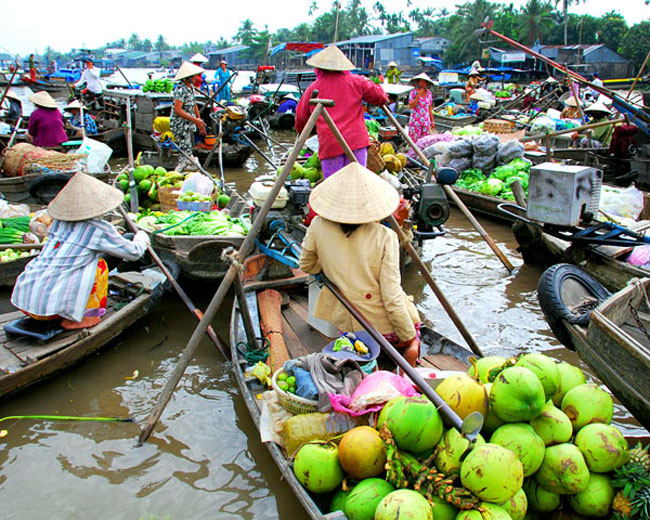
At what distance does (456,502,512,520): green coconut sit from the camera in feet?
6.33

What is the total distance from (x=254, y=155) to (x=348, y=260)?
42.5 feet

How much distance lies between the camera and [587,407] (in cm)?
238

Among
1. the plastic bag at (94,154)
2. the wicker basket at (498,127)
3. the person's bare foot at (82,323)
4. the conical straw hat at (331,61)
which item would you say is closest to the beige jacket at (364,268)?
the person's bare foot at (82,323)

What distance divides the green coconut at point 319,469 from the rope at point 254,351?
1261mm

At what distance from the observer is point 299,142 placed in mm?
3404

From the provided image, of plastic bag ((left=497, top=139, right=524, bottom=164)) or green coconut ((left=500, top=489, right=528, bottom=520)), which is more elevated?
plastic bag ((left=497, top=139, right=524, bottom=164))

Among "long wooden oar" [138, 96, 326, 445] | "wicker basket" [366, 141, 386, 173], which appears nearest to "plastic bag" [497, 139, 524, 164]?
"wicker basket" [366, 141, 386, 173]

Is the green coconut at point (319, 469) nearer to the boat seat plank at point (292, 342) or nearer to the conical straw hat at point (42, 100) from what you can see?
the boat seat plank at point (292, 342)

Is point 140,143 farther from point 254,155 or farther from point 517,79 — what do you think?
point 517,79

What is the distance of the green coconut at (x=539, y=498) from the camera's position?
88.6 inches

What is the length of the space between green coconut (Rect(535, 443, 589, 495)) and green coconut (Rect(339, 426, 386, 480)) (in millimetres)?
708

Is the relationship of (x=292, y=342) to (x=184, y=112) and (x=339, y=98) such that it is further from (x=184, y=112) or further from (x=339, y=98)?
(x=184, y=112)

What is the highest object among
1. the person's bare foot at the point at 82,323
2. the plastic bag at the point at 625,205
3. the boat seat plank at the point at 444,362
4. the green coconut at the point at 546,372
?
the plastic bag at the point at 625,205

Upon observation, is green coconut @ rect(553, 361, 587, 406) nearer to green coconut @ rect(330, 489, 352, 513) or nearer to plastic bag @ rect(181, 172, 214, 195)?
green coconut @ rect(330, 489, 352, 513)
